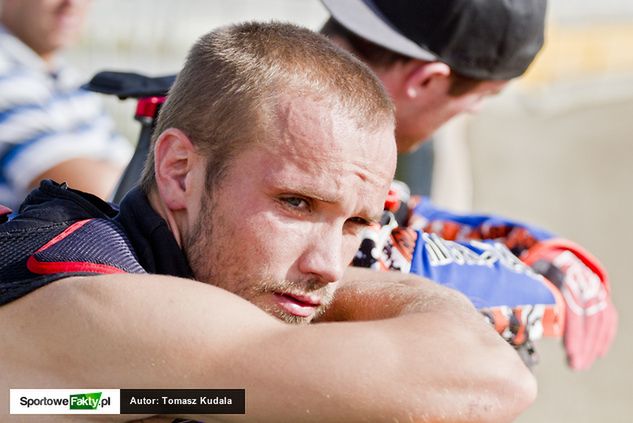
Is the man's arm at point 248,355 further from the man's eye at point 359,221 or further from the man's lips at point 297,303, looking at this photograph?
the man's eye at point 359,221

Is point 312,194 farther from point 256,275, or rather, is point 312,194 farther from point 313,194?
point 256,275

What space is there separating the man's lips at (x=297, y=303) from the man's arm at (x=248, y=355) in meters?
0.23

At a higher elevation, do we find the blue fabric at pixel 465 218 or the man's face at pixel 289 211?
the man's face at pixel 289 211

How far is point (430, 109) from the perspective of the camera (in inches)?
132

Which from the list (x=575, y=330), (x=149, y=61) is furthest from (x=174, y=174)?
(x=149, y=61)

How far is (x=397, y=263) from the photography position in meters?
A: 2.65

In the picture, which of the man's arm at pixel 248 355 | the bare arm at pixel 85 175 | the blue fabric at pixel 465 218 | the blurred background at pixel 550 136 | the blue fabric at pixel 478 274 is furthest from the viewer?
the blurred background at pixel 550 136

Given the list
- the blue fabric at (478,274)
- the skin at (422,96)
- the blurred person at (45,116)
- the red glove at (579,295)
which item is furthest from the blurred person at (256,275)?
the blurred person at (45,116)

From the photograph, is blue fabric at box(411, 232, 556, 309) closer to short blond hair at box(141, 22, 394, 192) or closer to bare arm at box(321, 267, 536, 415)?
bare arm at box(321, 267, 536, 415)

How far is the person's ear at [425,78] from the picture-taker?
127 inches

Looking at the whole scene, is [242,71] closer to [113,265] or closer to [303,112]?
[303,112]

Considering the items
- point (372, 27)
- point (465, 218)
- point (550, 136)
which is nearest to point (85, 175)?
point (372, 27)

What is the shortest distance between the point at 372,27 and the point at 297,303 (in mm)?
1346

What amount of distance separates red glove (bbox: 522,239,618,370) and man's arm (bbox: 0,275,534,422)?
1.30 metres
